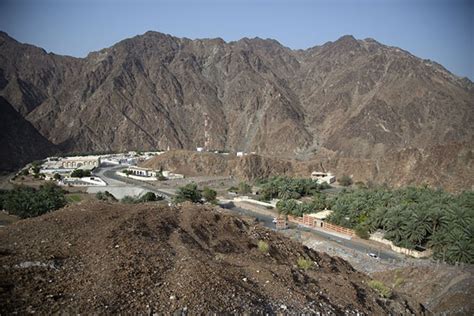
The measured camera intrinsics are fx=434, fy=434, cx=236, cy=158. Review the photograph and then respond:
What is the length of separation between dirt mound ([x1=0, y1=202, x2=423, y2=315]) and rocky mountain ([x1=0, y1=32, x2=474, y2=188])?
61516mm

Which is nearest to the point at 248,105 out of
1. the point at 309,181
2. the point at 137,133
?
the point at 137,133

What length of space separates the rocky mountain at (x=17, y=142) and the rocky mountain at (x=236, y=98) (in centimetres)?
942

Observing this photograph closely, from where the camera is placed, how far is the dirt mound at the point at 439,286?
52.2 feet

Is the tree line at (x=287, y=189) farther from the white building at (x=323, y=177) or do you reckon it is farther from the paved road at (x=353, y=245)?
Answer: the paved road at (x=353, y=245)

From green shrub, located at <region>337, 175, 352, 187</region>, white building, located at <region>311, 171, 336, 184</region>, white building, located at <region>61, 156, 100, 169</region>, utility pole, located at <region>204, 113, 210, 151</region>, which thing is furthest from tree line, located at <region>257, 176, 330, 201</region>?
utility pole, located at <region>204, 113, 210, 151</region>

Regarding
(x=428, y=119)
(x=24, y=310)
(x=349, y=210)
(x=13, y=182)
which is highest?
(x=428, y=119)

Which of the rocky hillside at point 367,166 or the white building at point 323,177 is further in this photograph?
the white building at point 323,177

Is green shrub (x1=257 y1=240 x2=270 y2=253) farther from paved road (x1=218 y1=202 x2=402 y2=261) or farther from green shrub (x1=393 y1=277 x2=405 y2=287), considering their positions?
paved road (x1=218 y1=202 x2=402 y2=261)

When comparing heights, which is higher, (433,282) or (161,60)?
(161,60)

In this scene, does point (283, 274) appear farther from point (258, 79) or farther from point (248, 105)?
point (258, 79)

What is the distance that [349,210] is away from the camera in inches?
1594

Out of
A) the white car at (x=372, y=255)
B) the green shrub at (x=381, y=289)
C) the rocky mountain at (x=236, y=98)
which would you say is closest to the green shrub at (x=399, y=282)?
the green shrub at (x=381, y=289)

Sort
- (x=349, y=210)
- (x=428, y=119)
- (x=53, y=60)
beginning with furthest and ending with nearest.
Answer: (x=53, y=60), (x=428, y=119), (x=349, y=210)

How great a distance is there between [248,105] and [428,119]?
4781 centimetres
